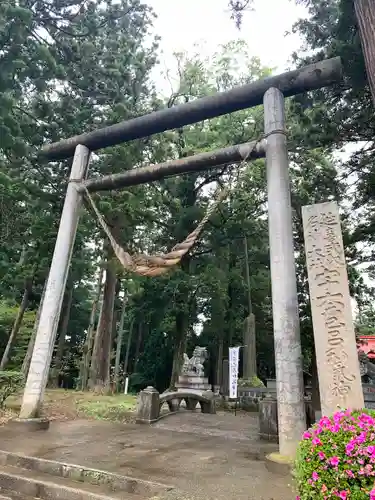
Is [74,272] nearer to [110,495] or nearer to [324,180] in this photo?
[324,180]

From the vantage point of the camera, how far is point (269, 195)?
17.3 ft

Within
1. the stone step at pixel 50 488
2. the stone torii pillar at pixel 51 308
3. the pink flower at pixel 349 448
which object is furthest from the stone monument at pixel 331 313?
the stone torii pillar at pixel 51 308

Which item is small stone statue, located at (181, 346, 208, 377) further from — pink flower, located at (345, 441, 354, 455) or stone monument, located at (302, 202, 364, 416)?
pink flower, located at (345, 441, 354, 455)

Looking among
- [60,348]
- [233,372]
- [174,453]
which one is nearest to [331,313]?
[174,453]

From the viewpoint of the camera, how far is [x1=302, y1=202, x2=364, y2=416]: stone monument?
363 cm

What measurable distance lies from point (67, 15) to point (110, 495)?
8.90m

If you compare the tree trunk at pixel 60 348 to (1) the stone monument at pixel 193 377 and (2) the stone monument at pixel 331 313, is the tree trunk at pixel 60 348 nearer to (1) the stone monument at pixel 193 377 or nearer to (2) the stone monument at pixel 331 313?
(1) the stone monument at pixel 193 377

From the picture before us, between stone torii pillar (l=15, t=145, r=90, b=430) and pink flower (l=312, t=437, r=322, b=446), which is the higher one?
stone torii pillar (l=15, t=145, r=90, b=430)

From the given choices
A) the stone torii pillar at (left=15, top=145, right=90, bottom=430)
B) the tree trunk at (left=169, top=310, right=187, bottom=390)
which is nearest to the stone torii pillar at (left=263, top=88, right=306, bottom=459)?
the stone torii pillar at (left=15, top=145, right=90, bottom=430)

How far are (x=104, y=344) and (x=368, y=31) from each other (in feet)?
40.8

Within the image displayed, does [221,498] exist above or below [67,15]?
below

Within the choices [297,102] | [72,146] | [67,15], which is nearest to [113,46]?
[67,15]

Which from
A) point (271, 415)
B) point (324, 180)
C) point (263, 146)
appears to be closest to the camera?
point (263, 146)

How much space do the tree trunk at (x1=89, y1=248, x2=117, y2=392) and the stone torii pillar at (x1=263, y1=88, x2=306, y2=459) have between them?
8.67 meters
